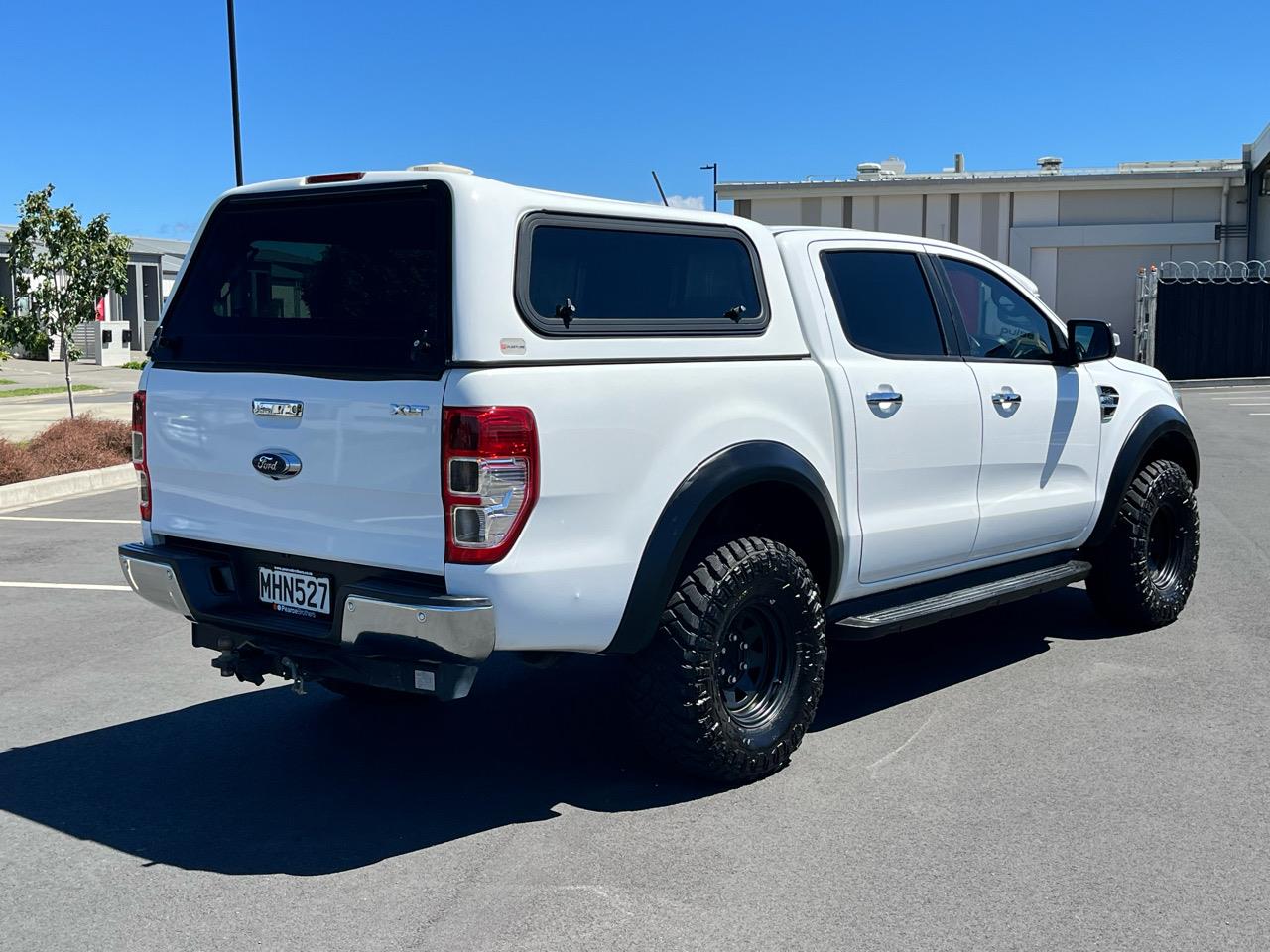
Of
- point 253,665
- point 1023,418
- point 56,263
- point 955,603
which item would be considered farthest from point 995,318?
point 56,263

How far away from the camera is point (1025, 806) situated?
15.0 ft

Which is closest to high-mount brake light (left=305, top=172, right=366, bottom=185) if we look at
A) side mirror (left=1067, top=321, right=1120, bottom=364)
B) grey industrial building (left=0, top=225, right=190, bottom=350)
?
side mirror (left=1067, top=321, right=1120, bottom=364)

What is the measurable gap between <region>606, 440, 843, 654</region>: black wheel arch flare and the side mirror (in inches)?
90.8

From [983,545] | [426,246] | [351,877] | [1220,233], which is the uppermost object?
[1220,233]

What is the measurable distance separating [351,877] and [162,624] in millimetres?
3895

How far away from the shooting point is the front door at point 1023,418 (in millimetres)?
6051

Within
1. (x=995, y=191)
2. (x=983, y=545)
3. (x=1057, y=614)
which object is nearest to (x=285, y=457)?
(x=983, y=545)

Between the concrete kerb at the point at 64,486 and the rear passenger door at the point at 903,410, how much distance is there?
9.29 metres

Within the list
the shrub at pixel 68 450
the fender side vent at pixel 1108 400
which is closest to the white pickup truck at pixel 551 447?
the fender side vent at pixel 1108 400

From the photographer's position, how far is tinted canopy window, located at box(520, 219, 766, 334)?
4367mm

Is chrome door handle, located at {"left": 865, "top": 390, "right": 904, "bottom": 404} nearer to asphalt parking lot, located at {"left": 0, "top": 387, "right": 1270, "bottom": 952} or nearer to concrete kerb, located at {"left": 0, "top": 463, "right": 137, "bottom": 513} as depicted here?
asphalt parking lot, located at {"left": 0, "top": 387, "right": 1270, "bottom": 952}

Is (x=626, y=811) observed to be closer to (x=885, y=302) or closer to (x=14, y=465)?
(x=885, y=302)

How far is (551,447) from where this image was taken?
4.15m

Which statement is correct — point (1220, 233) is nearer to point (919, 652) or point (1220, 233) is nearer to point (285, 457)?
point (919, 652)
